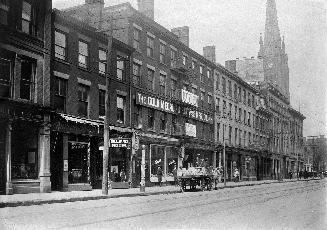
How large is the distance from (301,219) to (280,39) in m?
134

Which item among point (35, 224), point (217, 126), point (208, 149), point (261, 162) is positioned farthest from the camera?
point (261, 162)

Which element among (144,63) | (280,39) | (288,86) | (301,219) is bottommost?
(301,219)

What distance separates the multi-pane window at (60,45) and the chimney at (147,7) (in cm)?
1432

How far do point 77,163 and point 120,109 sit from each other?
6.32 meters

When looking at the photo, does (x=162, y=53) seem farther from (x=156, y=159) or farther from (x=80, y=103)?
(x=80, y=103)

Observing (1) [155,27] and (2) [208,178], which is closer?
(2) [208,178]

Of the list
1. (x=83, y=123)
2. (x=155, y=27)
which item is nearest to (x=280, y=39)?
(x=155, y=27)

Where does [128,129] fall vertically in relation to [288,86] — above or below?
below

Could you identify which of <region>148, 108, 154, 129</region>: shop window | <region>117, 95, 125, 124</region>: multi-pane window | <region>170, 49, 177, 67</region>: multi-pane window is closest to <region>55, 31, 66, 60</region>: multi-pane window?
<region>117, 95, 125, 124</region>: multi-pane window

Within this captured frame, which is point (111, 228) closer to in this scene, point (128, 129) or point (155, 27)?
point (128, 129)

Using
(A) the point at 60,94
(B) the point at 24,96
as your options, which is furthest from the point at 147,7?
(B) the point at 24,96

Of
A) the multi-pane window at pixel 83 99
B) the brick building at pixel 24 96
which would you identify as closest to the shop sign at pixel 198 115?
the multi-pane window at pixel 83 99

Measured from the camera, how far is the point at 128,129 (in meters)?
33.2

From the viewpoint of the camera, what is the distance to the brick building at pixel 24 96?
22.4 meters
